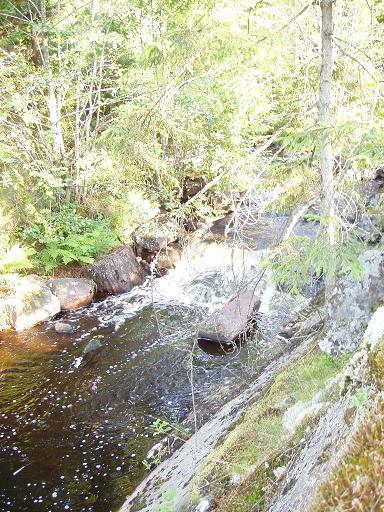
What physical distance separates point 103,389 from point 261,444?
15.8 feet

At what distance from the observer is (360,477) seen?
144cm

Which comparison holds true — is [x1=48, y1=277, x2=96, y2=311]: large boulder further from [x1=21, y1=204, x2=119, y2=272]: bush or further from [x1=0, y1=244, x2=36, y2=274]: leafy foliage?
[x1=0, y1=244, x2=36, y2=274]: leafy foliage

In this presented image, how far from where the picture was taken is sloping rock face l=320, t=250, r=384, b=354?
13.6 feet

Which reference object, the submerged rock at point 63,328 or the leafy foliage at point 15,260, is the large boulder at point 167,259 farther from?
the leafy foliage at point 15,260

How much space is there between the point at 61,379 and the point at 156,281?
15.2ft

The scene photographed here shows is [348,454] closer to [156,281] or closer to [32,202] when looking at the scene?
[156,281]

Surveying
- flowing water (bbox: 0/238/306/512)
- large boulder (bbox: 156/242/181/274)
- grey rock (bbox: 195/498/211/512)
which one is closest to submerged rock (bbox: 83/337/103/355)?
flowing water (bbox: 0/238/306/512)

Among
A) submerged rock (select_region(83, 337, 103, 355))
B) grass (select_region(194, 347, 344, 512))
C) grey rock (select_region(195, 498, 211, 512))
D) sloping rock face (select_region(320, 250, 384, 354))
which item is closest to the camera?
grass (select_region(194, 347, 344, 512))

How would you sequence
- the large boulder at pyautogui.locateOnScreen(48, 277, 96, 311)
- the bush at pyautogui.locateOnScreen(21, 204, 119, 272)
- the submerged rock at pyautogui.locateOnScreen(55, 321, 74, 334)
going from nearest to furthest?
the submerged rock at pyautogui.locateOnScreen(55, 321, 74, 334) < the large boulder at pyautogui.locateOnScreen(48, 277, 96, 311) < the bush at pyautogui.locateOnScreen(21, 204, 119, 272)

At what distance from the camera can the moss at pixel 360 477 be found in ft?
4.52

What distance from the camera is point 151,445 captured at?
247 inches

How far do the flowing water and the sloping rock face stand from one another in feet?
3.48

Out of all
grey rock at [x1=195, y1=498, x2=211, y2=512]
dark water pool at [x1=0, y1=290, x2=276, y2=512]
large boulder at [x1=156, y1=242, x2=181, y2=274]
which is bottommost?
dark water pool at [x1=0, y1=290, x2=276, y2=512]

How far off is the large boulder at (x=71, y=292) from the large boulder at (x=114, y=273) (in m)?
0.51
